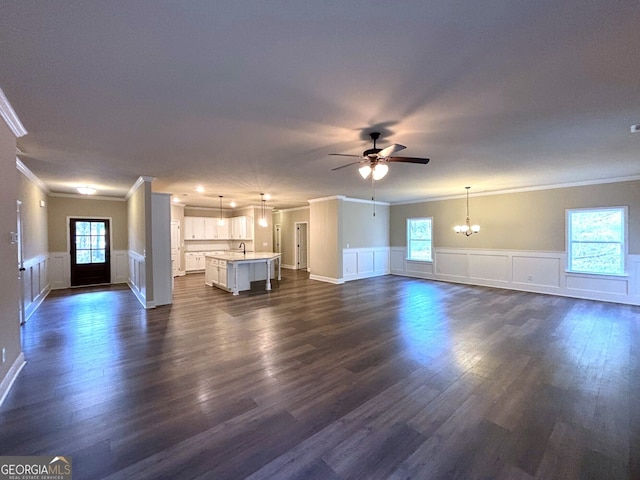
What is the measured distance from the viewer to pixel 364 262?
361 inches

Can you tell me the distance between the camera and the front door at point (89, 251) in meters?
Result: 7.63

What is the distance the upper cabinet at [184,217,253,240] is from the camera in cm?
1037

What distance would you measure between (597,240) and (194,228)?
11.6 m

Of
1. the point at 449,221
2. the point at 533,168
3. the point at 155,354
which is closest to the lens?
the point at 155,354

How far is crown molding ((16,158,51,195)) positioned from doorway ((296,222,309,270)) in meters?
7.54

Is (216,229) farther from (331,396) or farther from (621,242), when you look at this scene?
(621,242)

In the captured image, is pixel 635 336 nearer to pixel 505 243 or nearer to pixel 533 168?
pixel 533 168

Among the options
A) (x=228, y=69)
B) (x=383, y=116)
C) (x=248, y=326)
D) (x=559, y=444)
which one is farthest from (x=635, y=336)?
(x=228, y=69)

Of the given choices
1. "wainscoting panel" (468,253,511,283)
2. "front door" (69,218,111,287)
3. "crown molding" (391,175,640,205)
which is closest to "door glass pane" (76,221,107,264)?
"front door" (69,218,111,287)

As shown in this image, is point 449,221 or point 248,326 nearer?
point 248,326

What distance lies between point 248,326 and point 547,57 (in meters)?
4.50

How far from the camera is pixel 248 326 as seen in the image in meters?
4.42

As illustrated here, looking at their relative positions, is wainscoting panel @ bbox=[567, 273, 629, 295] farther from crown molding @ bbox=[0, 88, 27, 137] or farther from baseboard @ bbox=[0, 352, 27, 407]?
crown molding @ bbox=[0, 88, 27, 137]

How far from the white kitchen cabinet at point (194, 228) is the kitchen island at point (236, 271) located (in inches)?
107
